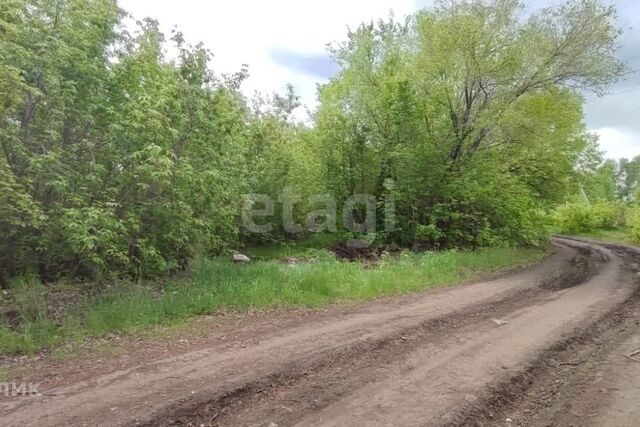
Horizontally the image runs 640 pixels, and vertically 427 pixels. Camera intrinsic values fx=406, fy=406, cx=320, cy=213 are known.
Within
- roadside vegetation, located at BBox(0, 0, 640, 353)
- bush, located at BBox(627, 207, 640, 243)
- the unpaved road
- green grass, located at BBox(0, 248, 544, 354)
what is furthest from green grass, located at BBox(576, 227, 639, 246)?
the unpaved road

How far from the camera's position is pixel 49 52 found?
A: 6121mm

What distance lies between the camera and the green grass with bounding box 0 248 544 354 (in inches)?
223

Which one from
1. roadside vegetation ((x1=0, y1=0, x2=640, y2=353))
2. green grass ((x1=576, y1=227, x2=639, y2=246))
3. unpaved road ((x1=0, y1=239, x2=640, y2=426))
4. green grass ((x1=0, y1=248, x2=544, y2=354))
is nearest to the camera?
unpaved road ((x1=0, y1=239, x2=640, y2=426))

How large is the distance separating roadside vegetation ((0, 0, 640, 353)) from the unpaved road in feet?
5.82

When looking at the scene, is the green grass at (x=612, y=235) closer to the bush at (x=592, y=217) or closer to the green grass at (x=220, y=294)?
the bush at (x=592, y=217)

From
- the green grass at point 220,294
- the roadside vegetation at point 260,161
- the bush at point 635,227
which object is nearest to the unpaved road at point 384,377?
the green grass at point 220,294

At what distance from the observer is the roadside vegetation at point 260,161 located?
630cm

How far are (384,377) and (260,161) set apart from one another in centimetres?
988

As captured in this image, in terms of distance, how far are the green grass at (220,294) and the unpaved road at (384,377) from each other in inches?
45.2

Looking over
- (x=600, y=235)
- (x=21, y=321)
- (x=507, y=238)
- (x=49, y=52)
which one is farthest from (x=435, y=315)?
(x=600, y=235)

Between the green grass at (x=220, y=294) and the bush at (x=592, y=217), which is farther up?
the bush at (x=592, y=217)

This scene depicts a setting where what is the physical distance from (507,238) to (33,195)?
15136mm

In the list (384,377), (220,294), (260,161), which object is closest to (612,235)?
(260,161)

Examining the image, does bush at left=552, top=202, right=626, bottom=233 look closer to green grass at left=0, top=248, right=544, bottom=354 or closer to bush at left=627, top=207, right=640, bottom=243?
bush at left=627, top=207, right=640, bottom=243
